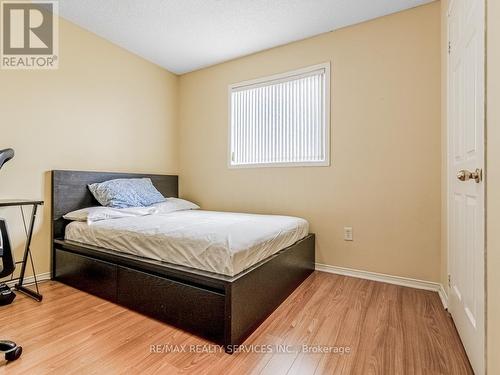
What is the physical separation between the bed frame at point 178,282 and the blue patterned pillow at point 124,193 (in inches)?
7.3

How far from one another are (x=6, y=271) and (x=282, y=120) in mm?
2623

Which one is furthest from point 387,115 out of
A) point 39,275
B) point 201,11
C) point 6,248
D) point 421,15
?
point 39,275

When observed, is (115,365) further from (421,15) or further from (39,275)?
(421,15)

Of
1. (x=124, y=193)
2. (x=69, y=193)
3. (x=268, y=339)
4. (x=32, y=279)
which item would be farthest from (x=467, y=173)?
(x=32, y=279)

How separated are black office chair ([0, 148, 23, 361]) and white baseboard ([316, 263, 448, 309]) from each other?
2.35m

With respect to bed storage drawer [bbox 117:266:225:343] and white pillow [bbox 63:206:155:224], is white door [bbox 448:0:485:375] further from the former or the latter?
white pillow [bbox 63:206:155:224]

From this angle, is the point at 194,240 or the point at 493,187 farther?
the point at 194,240

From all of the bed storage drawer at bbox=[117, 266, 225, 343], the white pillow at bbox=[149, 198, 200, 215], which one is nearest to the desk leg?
the bed storage drawer at bbox=[117, 266, 225, 343]

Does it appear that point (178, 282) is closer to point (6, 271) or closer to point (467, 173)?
point (6, 271)

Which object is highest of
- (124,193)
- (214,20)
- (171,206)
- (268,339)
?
(214,20)

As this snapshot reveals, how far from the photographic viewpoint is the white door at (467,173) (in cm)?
116

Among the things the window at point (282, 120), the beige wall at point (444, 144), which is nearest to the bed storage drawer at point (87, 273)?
the window at point (282, 120)

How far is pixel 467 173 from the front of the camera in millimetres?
1276

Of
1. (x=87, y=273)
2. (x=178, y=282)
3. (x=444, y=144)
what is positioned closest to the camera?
(x=178, y=282)
